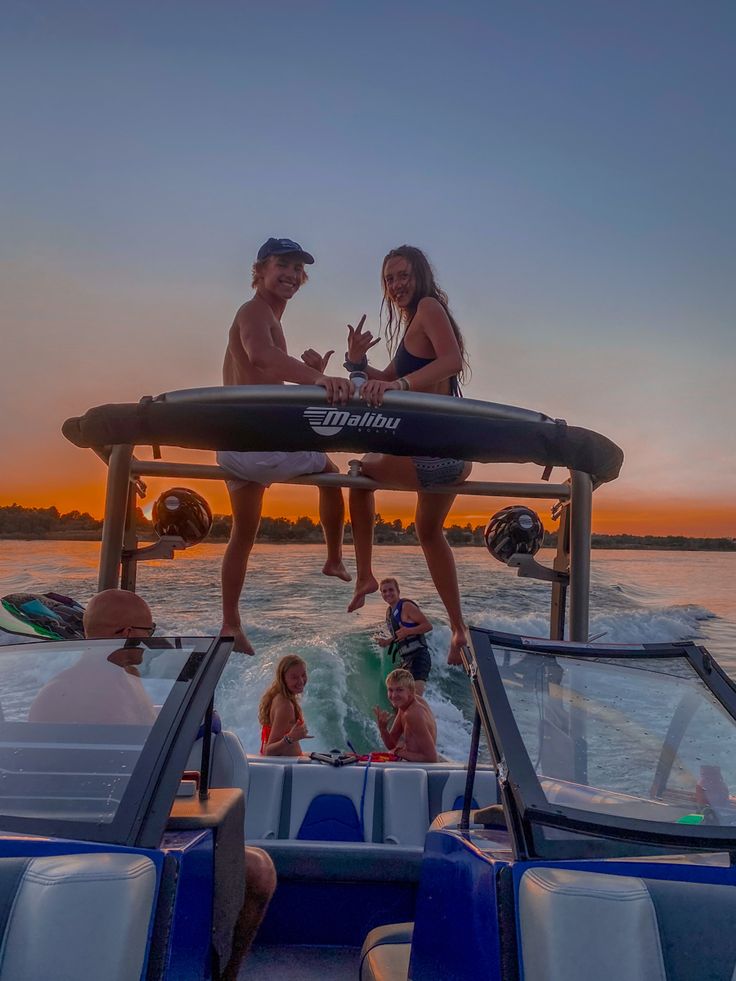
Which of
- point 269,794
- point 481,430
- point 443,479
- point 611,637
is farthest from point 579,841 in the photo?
point 611,637

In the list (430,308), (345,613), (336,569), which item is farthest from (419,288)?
(345,613)

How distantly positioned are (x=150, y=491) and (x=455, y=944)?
9.83ft

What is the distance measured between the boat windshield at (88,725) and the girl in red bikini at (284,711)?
3.57 meters

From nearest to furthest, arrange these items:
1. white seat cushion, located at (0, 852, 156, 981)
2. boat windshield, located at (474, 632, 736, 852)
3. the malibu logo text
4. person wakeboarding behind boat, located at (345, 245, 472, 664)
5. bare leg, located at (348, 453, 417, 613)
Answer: white seat cushion, located at (0, 852, 156, 981) → boat windshield, located at (474, 632, 736, 852) → the malibu logo text → person wakeboarding behind boat, located at (345, 245, 472, 664) → bare leg, located at (348, 453, 417, 613)

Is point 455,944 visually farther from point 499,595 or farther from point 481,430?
point 499,595

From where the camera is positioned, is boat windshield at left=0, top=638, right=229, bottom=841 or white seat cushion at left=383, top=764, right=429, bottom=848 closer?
boat windshield at left=0, top=638, right=229, bottom=841

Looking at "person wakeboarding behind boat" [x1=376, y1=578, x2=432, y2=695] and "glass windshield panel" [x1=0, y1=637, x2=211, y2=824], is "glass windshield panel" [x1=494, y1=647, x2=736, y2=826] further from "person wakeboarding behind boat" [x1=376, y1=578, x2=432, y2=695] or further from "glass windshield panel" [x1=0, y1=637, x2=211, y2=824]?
"person wakeboarding behind boat" [x1=376, y1=578, x2=432, y2=695]

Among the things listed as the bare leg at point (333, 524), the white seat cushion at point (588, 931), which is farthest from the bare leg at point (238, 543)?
the white seat cushion at point (588, 931)

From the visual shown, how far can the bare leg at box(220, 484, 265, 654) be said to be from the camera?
14.7 ft

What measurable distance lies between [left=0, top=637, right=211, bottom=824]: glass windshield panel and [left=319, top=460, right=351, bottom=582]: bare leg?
8.69 feet

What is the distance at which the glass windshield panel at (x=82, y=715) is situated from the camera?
5.87ft

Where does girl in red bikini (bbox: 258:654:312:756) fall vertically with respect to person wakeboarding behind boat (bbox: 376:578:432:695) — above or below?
below

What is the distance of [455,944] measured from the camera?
1764 millimetres

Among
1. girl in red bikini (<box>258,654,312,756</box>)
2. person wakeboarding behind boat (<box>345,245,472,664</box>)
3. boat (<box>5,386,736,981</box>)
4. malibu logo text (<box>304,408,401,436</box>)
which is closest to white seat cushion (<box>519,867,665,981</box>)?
boat (<box>5,386,736,981</box>)
